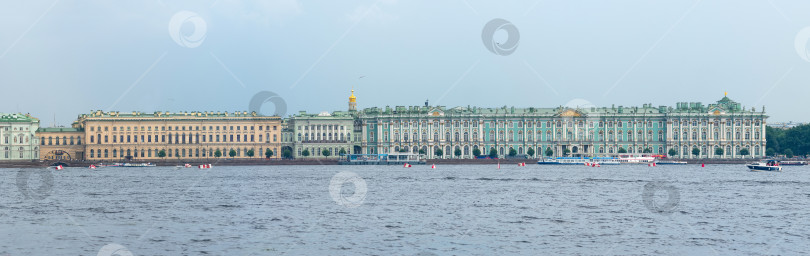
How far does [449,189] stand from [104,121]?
222 ft

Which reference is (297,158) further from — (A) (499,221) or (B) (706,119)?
(A) (499,221)

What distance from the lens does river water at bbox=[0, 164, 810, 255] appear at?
23672 mm

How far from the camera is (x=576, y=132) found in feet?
351

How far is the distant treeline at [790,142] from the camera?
352 ft

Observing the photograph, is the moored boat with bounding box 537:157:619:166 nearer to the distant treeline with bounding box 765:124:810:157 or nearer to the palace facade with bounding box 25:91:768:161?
the palace facade with bounding box 25:91:768:161

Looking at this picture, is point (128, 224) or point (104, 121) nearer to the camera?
point (128, 224)

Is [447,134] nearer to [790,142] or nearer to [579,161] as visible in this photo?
[579,161]

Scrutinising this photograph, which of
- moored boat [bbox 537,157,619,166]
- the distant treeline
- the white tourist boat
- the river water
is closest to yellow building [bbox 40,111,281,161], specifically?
moored boat [bbox 537,157,619,166]

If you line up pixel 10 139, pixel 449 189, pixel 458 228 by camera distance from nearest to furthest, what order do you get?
1. pixel 458 228
2. pixel 449 189
3. pixel 10 139

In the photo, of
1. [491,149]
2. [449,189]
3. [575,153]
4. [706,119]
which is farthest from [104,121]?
[449,189]

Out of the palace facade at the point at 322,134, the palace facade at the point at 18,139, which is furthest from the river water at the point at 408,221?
the palace facade at the point at 322,134

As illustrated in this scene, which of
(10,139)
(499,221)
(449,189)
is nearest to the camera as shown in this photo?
(499,221)

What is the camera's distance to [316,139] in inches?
4341

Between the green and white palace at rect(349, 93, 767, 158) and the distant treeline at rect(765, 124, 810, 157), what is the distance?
5236mm
